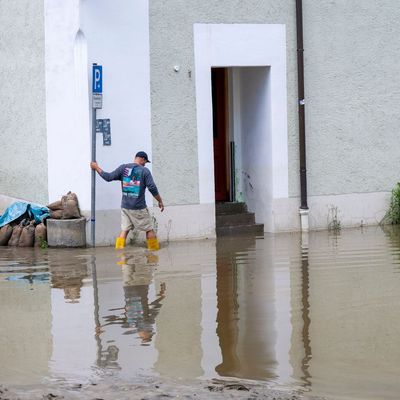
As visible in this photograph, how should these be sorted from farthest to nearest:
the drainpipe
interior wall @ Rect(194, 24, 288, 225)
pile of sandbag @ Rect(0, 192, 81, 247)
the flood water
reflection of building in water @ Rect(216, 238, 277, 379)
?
the drainpipe → interior wall @ Rect(194, 24, 288, 225) → pile of sandbag @ Rect(0, 192, 81, 247) → reflection of building in water @ Rect(216, 238, 277, 379) → the flood water

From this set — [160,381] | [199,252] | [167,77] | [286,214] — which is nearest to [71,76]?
[167,77]

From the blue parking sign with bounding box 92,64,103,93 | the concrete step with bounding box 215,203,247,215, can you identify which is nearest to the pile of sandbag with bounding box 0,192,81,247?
the blue parking sign with bounding box 92,64,103,93

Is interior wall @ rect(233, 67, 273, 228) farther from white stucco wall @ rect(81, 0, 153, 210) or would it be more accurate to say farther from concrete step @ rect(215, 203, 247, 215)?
white stucco wall @ rect(81, 0, 153, 210)

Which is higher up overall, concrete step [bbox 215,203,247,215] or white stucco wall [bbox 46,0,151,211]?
white stucco wall [bbox 46,0,151,211]

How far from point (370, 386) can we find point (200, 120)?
9.32 metres

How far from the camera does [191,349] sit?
304 inches

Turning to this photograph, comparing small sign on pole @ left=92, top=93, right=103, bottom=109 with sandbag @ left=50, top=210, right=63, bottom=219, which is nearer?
small sign on pole @ left=92, top=93, right=103, bottom=109

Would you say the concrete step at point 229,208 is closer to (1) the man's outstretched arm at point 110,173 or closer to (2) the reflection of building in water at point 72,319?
(1) the man's outstretched arm at point 110,173

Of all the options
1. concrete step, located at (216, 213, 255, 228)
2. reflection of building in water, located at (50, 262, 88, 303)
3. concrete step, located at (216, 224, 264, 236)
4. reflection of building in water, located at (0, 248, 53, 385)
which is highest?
concrete step, located at (216, 213, 255, 228)

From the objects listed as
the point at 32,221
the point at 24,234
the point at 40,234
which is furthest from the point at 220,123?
the point at 24,234

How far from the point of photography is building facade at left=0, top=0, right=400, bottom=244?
14.6 metres

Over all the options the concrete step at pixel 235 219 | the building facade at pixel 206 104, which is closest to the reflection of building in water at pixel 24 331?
the building facade at pixel 206 104

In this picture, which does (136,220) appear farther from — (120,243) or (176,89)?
(176,89)

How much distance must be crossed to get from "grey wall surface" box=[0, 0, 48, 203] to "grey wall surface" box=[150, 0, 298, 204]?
1811 millimetres
